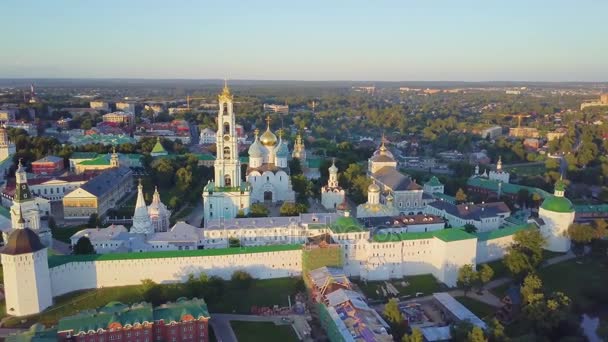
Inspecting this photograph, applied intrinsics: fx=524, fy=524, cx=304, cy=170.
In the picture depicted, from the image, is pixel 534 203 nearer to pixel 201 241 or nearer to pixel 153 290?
pixel 201 241

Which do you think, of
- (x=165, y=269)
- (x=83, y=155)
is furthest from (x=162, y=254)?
(x=83, y=155)

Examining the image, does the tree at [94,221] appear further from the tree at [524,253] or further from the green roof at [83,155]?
the tree at [524,253]

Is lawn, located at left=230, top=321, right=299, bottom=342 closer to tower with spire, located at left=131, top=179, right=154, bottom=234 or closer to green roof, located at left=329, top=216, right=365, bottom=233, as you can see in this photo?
green roof, located at left=329, top=216, right=365, bottom=233

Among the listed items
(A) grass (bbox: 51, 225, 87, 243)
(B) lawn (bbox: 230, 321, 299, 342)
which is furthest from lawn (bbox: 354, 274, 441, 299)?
(A) grass (bbox: 51, 225, 87, 243)

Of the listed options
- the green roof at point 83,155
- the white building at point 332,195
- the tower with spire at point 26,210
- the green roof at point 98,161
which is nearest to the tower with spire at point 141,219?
the tower with spire at point 26,210

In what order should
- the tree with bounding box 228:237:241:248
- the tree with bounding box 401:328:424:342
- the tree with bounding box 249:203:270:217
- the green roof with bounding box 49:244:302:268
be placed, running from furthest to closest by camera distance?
1. the tree with bounding box 249:203:270:217
2. the tree with bounding box 228:237:241:248
3. the green roof with bounding box 49:244:302:268
4. the tree with bounding box 401:328:424:342

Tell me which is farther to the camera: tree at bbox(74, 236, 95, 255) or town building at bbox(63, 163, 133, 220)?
town building at bbox(63, 163, 133, 220)
